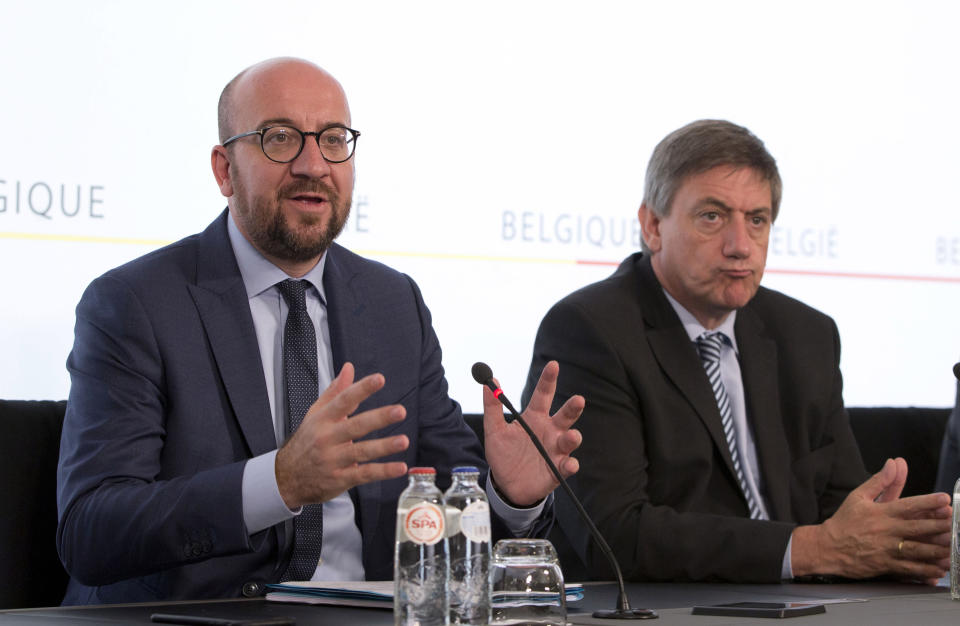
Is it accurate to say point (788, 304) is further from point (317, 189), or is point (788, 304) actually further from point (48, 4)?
point (48, 4)

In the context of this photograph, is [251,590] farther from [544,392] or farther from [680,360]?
[680,360]

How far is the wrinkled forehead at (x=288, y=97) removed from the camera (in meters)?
2.55

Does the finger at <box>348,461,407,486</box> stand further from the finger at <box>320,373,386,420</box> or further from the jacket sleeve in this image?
the jacket sleeve

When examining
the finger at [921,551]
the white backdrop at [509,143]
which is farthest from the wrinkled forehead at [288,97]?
the finger at [921,551]

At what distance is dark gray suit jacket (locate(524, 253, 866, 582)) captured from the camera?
8.55 ft

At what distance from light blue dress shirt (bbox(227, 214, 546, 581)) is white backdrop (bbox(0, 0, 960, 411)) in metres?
0.58

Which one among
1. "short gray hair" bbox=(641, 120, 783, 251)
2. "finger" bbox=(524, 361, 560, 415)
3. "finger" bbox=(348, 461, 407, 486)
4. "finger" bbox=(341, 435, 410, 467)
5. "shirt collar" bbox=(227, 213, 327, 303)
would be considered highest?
"short gray hair" bbox=(641, 120, 783, 251)

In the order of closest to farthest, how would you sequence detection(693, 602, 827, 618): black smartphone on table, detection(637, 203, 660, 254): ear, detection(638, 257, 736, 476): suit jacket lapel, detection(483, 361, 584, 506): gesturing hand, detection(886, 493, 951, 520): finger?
detection(693, 602, 827, 618): black smartphone on table, detection(483, 361, 584, 506): gesturing hand, detection(886, 493, 951, 520): finger, detection(638, 257, 736, 476): suit jacket lapel, detection(637, 203, 660, 254): ear

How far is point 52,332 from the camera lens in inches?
117

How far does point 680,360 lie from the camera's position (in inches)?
116

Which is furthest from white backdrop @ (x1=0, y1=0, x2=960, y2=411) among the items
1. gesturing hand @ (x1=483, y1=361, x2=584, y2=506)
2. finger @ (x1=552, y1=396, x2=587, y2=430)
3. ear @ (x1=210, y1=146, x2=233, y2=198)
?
finger @ (x1=552, y1=396, x2=587, y2=430)

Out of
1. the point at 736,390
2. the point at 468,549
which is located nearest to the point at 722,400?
the point at 736,390

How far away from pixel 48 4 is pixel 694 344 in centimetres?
171

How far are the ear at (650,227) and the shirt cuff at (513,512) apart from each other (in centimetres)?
109
